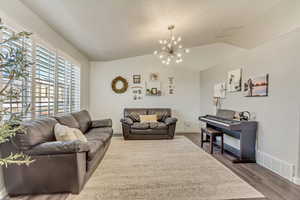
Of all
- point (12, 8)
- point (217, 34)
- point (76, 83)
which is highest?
point (217, 34)

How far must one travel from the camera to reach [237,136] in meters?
3.60

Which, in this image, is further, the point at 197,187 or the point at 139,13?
the point at 139,13

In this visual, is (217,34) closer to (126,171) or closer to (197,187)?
(197,187)

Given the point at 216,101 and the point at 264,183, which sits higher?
the point at 216,101

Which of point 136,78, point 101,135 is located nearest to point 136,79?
point 136,78

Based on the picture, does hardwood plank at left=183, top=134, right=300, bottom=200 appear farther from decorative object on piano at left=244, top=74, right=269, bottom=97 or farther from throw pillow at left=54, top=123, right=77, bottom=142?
throw pillow at left=54, top=123, right=77, bottom=142

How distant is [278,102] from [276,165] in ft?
3.57

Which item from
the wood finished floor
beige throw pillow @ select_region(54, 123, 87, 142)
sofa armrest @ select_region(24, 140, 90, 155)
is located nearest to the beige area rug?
the wood finished floor

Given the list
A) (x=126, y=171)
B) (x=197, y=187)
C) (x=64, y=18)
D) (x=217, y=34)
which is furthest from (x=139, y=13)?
(x=197, y=187)

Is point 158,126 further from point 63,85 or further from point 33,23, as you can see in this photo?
point 33,23

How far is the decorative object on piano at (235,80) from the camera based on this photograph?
Result: 3.68m

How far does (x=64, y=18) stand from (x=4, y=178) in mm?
2538

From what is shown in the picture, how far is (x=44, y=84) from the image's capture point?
2.91 m

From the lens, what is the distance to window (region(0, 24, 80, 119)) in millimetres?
2244
